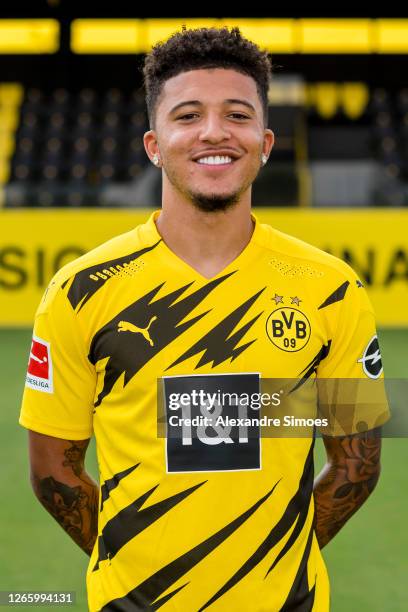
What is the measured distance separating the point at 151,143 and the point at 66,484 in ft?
2.75

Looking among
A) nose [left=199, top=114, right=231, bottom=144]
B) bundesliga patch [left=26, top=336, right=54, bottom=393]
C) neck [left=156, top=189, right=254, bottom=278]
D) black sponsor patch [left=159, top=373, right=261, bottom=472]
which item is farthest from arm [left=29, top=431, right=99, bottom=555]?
nose [left=199, top=114, right=231, bottom=144]

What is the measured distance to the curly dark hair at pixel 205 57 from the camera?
2033 mm

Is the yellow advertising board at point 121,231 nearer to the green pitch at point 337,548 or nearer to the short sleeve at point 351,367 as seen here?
the green pitch at point 337,548

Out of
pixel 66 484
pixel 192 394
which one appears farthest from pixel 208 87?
pixel 66 484

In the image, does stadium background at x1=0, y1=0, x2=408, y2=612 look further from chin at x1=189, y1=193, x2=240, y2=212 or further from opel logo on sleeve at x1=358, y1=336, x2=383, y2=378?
chin at x1=189, y1=193, x2=240, y2=212

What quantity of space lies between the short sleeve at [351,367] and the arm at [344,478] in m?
0.05

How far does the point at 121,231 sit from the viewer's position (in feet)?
35.3

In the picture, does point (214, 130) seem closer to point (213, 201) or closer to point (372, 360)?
point (213, 201)

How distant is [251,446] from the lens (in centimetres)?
196

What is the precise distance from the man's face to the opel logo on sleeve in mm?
456

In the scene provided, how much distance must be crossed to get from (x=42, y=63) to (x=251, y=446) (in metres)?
18.8

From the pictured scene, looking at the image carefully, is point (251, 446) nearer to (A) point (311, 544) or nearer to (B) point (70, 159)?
(A) point (311, 544)

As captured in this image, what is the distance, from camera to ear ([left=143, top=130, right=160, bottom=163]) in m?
2.11

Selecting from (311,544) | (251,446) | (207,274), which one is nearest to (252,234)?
(207,274)
